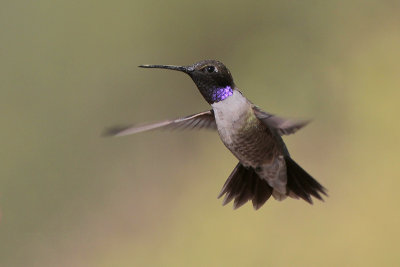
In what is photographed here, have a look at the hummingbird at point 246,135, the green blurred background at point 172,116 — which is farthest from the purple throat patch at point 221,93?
the green blurred background at point 172,116

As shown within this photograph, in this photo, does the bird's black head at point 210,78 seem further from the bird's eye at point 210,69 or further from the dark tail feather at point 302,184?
the dark tail feather at point 302,184

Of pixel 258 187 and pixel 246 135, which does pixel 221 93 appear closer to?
pixel 246 135

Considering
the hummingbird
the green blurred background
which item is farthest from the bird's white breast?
the green blurred background

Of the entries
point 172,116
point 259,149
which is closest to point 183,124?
point 259,149

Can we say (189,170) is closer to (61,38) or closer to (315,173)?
(315,173)

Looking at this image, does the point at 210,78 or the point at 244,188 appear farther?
the point at 244,188

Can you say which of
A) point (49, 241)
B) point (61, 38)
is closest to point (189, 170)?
point (49, 241)

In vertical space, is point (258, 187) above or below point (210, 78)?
below
